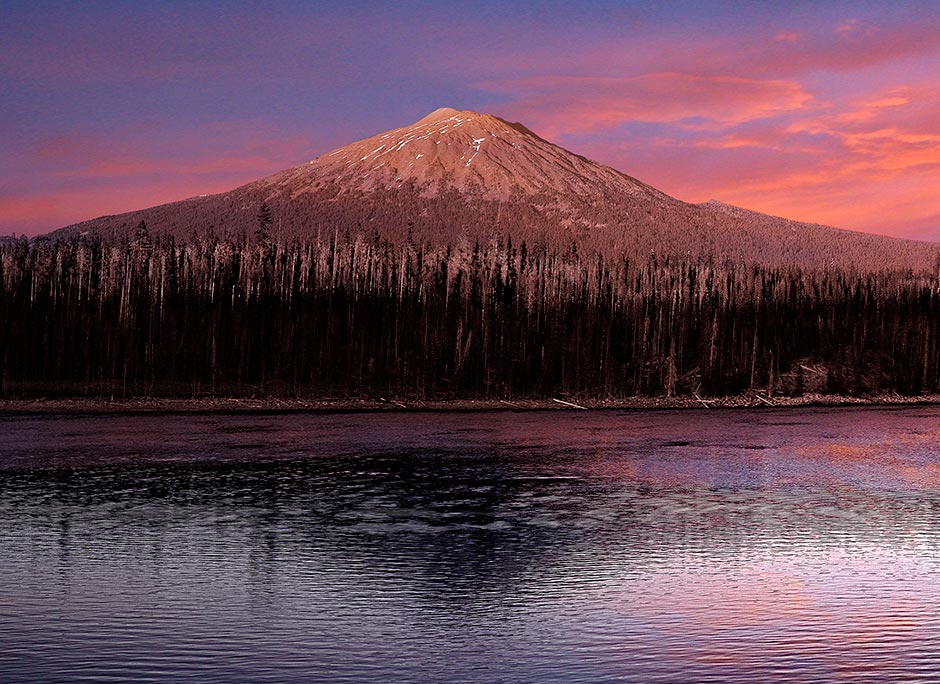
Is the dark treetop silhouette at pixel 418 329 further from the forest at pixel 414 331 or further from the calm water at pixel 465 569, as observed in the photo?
the calm water at pixel 465 569

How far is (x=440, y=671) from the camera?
428 inches

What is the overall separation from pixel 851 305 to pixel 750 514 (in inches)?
3887

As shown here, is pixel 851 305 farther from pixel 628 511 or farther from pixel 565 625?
pixel 565 625

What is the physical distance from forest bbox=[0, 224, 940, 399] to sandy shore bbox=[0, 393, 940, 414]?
3.81 meters

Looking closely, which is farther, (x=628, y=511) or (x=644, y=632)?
(x=628, y=511)

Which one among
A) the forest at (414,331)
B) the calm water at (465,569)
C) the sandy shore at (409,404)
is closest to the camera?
the calm water at (465,569)

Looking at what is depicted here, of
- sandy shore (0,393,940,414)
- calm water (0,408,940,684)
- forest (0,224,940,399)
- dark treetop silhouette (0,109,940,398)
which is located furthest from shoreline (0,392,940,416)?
calm water (0,408,940,684)

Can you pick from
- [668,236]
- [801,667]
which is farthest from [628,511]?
[668,236]

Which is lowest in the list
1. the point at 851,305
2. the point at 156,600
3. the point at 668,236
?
the point at 156,600

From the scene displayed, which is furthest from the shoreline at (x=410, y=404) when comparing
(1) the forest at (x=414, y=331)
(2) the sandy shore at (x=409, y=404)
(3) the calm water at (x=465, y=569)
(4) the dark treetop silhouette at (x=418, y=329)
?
(3) the calm water at (x=465, y=569)

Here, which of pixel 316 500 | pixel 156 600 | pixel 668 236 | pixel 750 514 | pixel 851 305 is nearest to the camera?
pixel 156 600

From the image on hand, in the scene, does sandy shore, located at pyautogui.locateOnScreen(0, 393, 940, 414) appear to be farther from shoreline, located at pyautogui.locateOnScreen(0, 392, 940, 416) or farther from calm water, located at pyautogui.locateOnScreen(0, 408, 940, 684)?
calm water, located at pyautogui.locateOnScreen(0, 408, 940, 684)

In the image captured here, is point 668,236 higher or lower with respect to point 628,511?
higher

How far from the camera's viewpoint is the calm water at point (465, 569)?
11273mm
